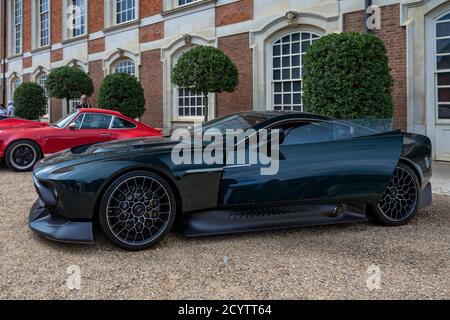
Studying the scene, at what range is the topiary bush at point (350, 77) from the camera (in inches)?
321

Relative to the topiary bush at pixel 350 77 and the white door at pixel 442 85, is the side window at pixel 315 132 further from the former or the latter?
the white door at pixel 442 85

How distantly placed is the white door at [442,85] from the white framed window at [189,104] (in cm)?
776

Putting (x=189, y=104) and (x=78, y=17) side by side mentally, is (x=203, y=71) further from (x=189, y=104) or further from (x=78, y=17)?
(x=78, y=17)

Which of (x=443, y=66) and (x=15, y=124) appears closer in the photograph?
(x=15, y=124)

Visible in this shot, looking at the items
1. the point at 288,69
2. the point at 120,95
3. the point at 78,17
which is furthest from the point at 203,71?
the point at 78,17

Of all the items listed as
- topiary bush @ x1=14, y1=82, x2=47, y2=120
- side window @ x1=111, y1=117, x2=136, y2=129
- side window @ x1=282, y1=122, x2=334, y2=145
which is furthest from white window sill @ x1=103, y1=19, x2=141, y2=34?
side window @ x1=282, y1=122, x2=334, y2=145

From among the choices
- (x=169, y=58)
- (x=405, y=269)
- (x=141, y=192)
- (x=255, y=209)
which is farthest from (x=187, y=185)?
(x=169, y=58)

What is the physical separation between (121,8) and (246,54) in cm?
855

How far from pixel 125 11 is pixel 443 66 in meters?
13.9

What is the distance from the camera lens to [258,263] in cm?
359

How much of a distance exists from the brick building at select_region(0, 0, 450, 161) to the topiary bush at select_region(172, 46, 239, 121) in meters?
1.72

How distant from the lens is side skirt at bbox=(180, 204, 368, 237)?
13.2 feet

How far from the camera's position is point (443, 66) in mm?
9828

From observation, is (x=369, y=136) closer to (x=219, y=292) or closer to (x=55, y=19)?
(x=219, y=292)
